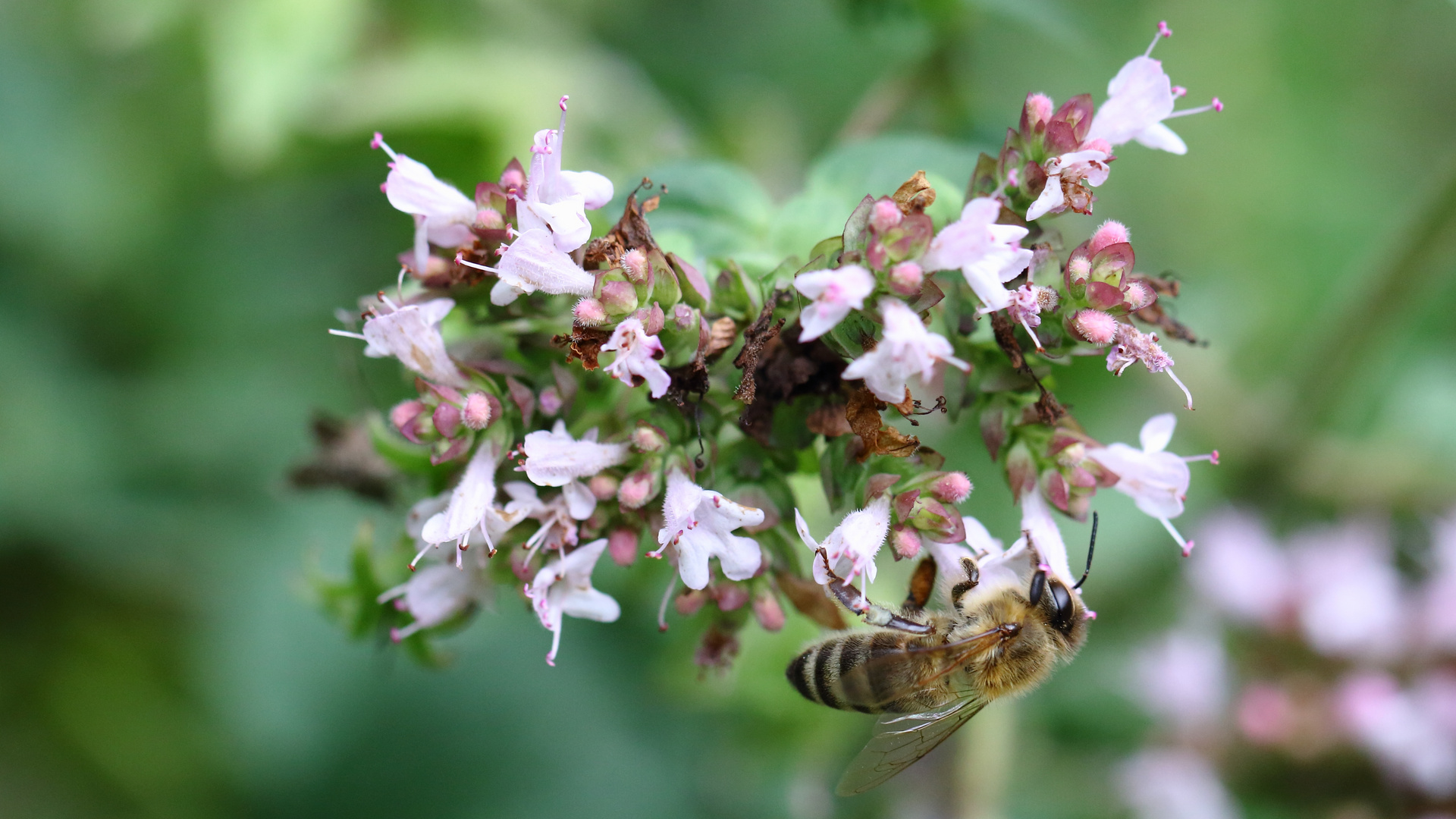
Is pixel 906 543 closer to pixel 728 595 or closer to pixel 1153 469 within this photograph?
pixel 728 595

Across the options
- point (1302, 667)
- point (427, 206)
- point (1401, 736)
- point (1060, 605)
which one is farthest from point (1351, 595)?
point (427, 206)

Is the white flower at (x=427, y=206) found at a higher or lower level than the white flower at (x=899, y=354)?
lower

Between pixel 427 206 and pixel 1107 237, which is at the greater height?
pixel 1107 237

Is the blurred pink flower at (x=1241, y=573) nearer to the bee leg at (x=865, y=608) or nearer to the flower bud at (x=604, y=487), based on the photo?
the bee leg at (x=865, y=608)

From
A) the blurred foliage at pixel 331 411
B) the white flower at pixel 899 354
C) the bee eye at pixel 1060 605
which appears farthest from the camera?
the blurred foliage at pixel 331 411

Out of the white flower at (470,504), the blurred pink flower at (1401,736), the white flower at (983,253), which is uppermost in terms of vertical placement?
the white flower at (983,253)

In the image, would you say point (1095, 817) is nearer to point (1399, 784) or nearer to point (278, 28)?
point (1399, 784)

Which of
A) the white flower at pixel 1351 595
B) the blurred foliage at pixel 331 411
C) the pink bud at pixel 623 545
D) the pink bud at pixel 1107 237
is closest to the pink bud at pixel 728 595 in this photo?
the pink bud at pixel 623 545
